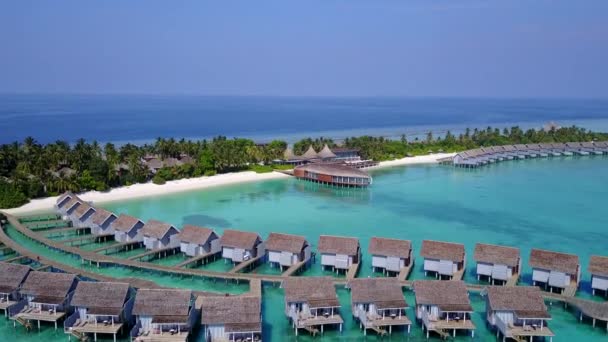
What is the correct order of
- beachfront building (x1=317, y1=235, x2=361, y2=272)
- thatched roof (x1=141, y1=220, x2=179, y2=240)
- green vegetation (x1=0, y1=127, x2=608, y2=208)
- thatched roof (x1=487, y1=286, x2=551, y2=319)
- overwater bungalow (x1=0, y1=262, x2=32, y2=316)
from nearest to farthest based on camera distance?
thatched roof (x1=487, y1=286, x2=551, y2=319) → overwater bungalow (x1=0, y1=262, x2=32, y2=316) → beachfront building (x1=317, y1=235, x2=361, y2=272) → thatched roof (x1=141, y1=220, x2=179, y2=240) → green vegetation (x1=0, y1=127, x2=608, y2=208)

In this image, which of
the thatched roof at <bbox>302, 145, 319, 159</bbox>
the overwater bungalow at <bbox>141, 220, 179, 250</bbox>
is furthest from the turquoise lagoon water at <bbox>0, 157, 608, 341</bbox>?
the thatched roof at <bbox>302, 145, 319, 159</bbox>

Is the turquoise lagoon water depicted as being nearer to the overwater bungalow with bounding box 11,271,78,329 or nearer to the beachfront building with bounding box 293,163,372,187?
the overwater bungalow with bounding box 11,271,78,329

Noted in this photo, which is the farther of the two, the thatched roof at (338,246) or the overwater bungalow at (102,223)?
the overwater bungalow at (102,223)

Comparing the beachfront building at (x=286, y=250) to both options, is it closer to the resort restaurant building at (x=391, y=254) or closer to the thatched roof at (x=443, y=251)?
the resort restaurant building at (x=391, y=254)

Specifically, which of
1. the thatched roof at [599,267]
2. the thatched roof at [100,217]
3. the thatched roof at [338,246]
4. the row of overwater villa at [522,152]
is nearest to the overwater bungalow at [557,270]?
the thatched roof at [599,267]

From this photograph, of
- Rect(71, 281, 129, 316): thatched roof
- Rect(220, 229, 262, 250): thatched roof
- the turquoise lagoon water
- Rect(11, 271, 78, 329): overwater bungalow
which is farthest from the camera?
Rect(220, 229, 262, 250): thatched roof

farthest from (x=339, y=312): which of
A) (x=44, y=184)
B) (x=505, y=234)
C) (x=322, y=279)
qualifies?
(x=44, y=184)
